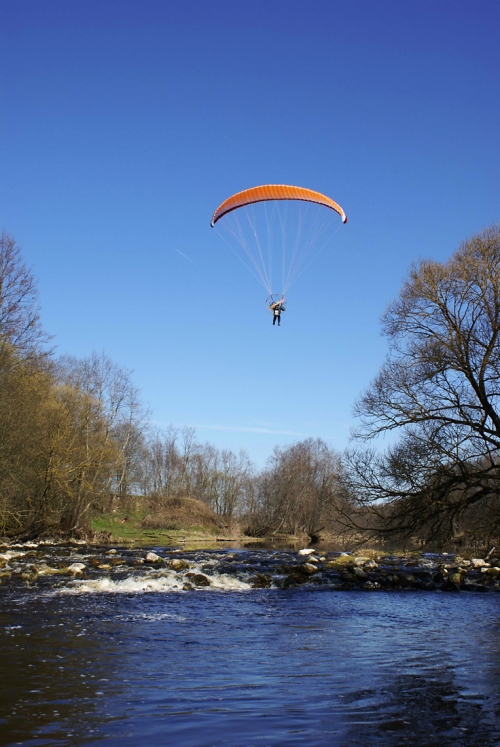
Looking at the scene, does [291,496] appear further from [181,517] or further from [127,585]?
[127,585]

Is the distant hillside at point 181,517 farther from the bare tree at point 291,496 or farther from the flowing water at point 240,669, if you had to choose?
the flowing water at point 240,669

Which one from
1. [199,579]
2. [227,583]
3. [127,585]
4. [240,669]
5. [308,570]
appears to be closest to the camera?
[240,669]

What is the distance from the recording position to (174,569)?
19.0m

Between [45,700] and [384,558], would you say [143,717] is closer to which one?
[45,700]

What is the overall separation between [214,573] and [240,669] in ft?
36.5

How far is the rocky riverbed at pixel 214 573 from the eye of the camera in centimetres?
1583

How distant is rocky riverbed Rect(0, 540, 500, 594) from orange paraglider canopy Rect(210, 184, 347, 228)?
44.5ft

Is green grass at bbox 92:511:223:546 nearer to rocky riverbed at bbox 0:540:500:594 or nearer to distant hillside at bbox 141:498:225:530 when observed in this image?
distant hillside at bbox 141:498:225:530

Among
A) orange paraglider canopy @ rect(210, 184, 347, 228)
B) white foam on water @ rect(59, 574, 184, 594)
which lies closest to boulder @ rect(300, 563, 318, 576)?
white foam on water @ rect(59, 574, 184, 594)

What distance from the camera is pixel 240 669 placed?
305 inches

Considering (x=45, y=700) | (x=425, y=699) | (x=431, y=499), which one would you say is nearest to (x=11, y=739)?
(x=45, y=700)

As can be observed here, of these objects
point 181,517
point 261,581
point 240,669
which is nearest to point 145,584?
point 261,581

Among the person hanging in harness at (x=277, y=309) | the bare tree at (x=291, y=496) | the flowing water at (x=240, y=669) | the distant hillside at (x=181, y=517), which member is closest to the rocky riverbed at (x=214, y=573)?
the flowing water at (x=240, y=669)

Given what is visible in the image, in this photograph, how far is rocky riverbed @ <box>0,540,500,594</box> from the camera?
15828 millimetres
